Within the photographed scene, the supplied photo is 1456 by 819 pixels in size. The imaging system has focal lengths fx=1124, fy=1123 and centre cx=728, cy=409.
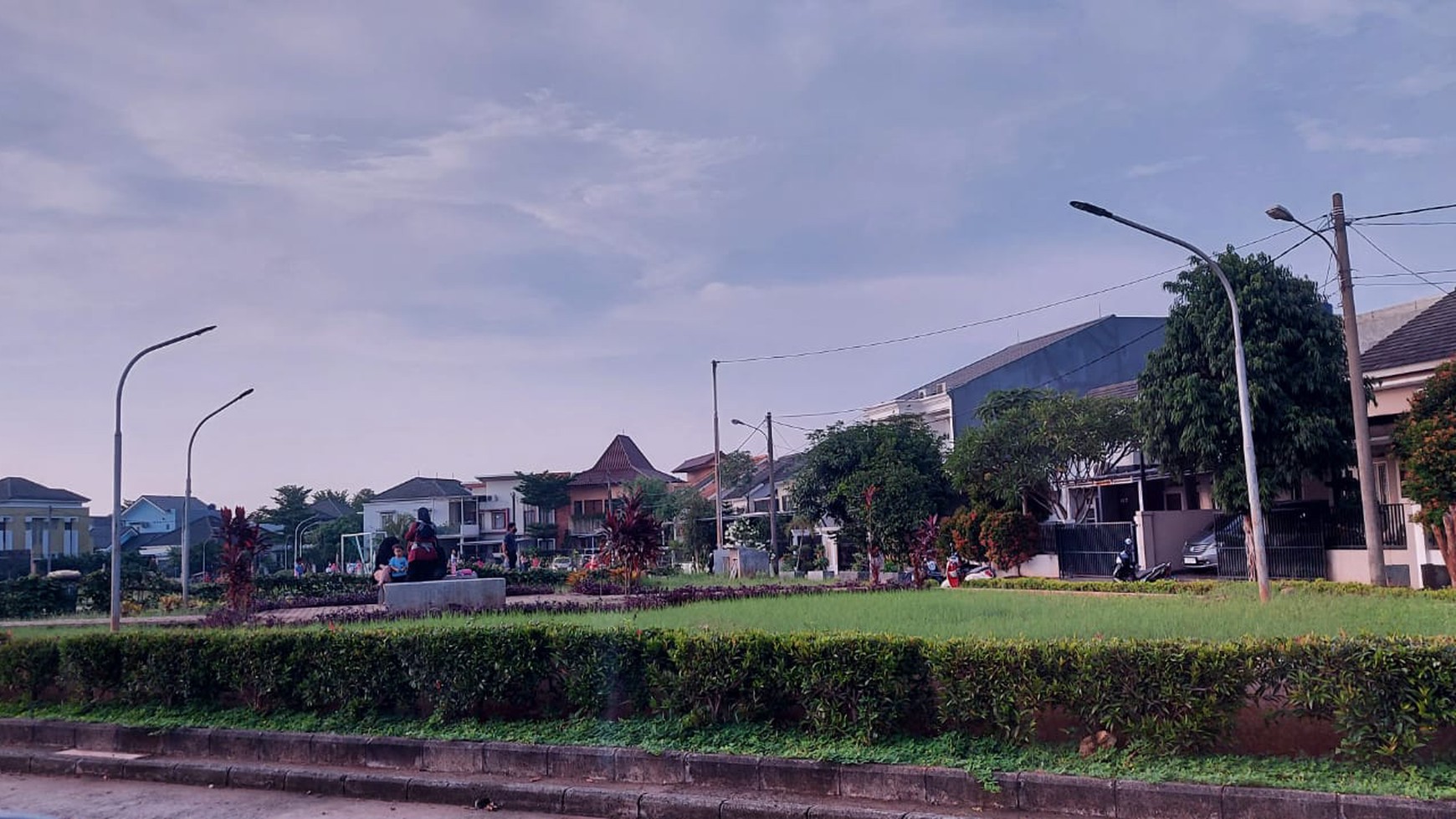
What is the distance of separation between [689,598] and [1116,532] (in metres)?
18.2

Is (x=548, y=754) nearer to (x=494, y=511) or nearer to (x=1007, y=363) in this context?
(x=1007, y=363)

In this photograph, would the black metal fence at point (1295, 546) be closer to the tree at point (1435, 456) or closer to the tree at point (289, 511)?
the tree at point (1435, 456)

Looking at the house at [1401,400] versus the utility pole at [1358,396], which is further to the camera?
the house at [1401,400]

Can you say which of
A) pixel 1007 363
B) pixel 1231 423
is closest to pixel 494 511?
pixel 1007 363

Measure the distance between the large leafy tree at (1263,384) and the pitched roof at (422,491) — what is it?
188 feet

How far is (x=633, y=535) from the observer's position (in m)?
21.1

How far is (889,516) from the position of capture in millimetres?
36781

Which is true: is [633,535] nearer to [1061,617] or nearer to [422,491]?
[1061,617]

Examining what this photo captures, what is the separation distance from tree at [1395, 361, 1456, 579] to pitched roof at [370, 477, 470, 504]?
6249 centimetres

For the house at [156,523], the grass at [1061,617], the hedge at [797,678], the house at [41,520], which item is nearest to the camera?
the hedge at [797,678]

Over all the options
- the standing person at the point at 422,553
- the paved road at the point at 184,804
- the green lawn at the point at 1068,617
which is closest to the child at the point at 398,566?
A: the standing person at the point at 422,553

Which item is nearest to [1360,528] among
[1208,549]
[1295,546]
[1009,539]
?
[1295,546]

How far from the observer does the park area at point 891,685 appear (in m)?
6.93

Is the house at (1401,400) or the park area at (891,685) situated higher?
the house at (1401,400)
